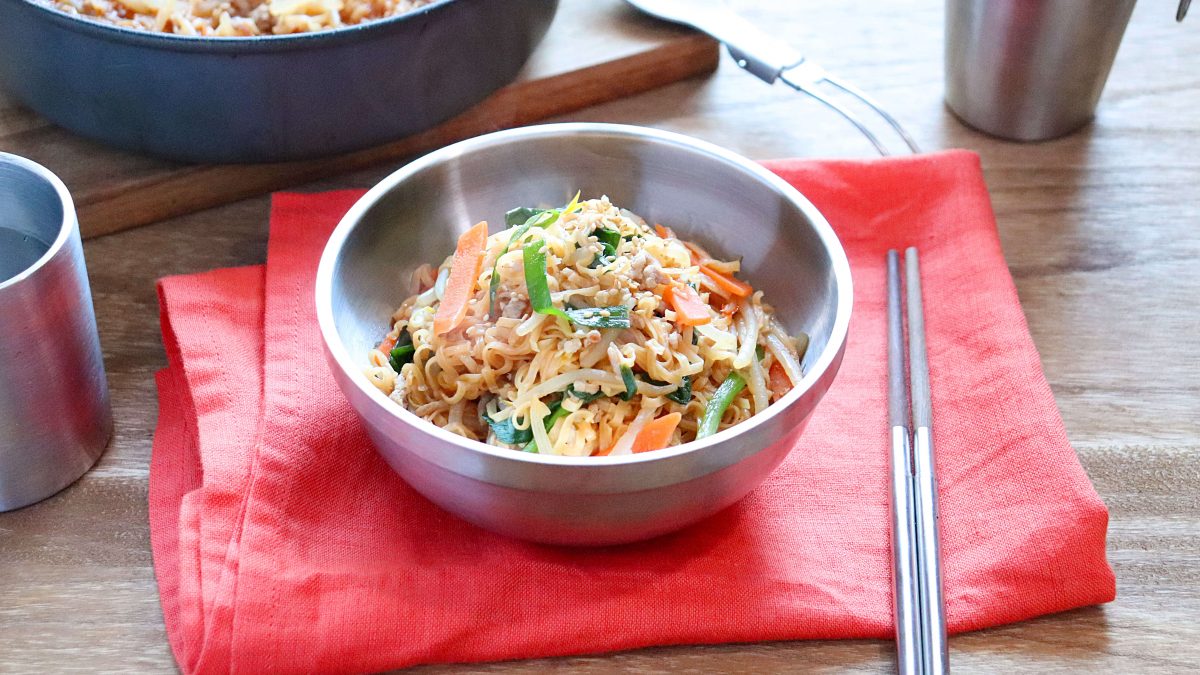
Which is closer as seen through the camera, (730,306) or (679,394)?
(679,394)

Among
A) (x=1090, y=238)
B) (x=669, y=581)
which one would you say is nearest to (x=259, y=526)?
(x=669, y=581)

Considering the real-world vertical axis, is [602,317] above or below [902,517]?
above

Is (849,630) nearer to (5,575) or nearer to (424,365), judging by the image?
(424,365)

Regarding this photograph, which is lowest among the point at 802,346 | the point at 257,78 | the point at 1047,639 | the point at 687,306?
the point at 1047,639

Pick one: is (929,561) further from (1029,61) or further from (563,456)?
(1029,61)

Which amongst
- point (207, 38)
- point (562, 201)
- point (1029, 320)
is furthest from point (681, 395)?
point (207, 38)

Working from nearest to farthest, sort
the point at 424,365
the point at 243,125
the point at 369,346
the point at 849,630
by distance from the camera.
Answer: the point at 849,630 < the point at 424,365 < the point at 369,346 < the point at 243,125

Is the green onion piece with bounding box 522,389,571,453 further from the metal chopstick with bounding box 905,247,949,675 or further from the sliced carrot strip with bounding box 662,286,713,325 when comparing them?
the metal chopstick with bounding box 905,247,949,675
